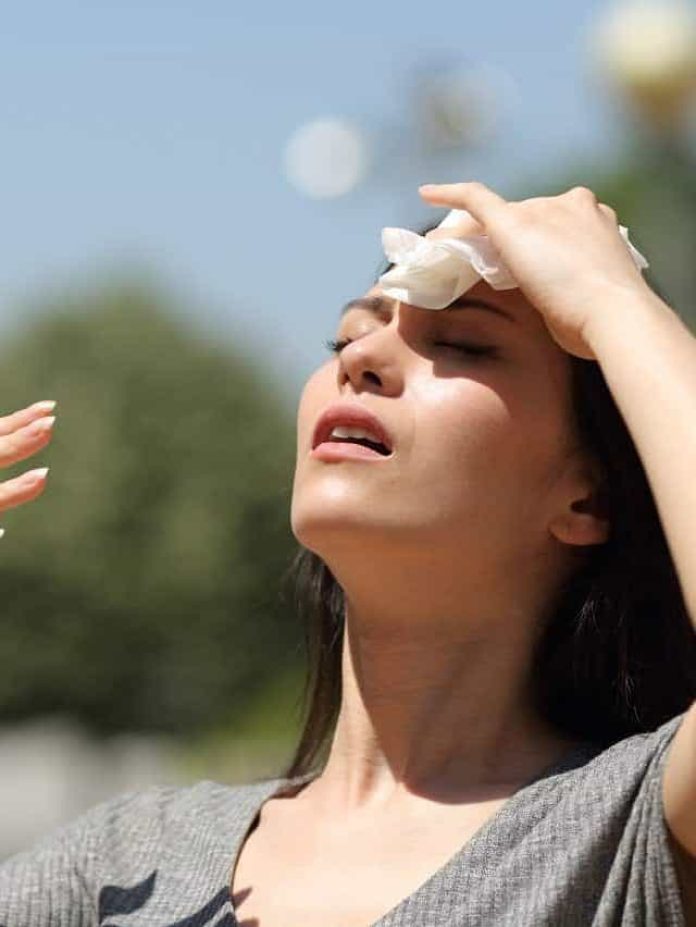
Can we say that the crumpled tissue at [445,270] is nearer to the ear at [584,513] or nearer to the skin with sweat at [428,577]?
the skin with sweat at [428,577]

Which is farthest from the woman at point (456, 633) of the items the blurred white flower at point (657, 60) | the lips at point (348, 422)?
the blurred white flower at point (657, 60)

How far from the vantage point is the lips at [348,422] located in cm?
279

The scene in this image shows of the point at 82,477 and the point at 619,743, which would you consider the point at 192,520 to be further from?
the point at 619,743

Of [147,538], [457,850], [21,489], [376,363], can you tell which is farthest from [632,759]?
[147,538]

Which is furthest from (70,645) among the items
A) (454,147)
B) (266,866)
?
(266,866)

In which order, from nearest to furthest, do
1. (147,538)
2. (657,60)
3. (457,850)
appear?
(457,850)
(657,60)
(147,538)

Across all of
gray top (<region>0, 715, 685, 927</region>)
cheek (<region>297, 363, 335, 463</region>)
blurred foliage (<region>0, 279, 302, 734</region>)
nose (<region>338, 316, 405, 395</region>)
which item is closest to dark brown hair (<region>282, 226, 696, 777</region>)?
gray top (<region>0, 715, 685, 927</region>)

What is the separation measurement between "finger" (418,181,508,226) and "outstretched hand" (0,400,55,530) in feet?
1.88

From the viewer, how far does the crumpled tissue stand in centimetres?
277

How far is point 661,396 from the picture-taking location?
2445 mm

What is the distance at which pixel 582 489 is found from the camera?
9.52ft

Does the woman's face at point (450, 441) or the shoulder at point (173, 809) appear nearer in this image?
the woman's face at point (450, 441)

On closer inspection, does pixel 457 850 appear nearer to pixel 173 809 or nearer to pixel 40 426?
pixel 173 809

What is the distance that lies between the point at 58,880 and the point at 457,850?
59cm
